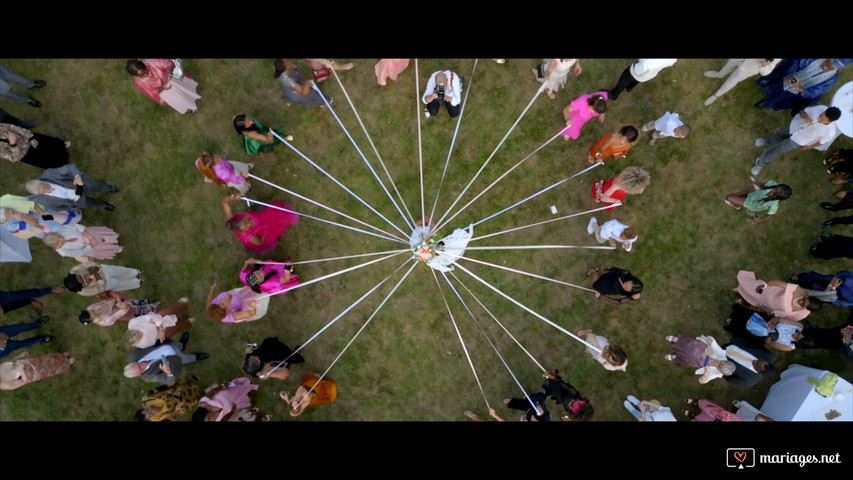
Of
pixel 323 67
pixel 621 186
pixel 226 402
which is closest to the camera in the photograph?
pixel 621 186

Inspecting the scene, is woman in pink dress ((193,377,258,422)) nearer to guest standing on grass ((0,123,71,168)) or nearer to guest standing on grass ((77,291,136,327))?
guest standing on grass ((77,291,136,327))

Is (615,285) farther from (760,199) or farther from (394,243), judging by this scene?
(394,243)

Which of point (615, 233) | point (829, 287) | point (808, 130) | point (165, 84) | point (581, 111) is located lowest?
point (165, 84)

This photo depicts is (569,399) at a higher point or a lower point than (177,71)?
lower

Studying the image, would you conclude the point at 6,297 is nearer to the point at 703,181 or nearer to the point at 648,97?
the point at 648,97

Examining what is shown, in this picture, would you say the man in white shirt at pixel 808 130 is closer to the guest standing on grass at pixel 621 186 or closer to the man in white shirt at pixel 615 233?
the guest standing on grass at pixel 621 186

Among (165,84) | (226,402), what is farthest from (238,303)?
(165,84)

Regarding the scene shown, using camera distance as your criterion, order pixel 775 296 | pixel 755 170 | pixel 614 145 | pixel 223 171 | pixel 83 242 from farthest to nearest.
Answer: pixel 755 170 → pixel 83 242 → pixel 223 171 → pixel 614 145 → pixel 775 296
